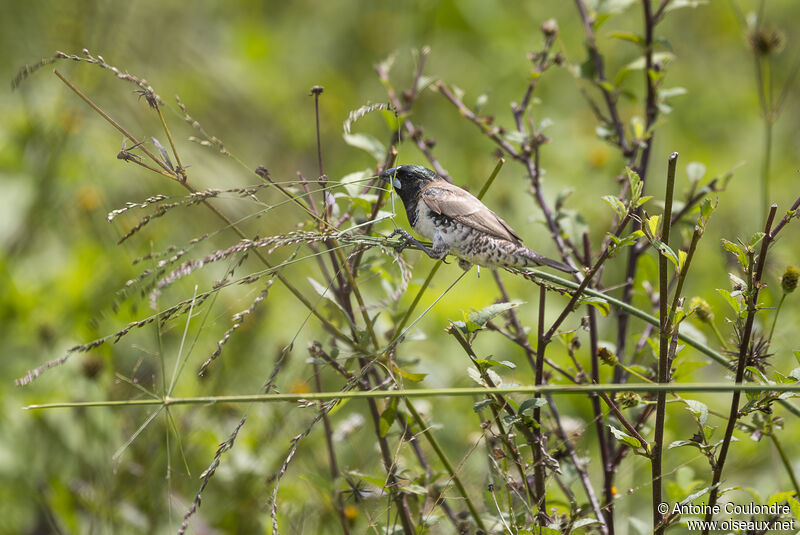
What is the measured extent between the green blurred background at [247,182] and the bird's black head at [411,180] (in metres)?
0.31

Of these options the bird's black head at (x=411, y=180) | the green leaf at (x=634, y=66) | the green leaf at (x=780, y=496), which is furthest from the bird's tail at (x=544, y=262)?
the green leaf at (x=634, y=66)

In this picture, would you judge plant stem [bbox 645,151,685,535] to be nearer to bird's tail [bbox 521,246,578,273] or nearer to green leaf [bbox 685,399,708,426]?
green leaf [bbox 685,399,708,426]

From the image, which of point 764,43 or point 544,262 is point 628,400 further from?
point 764,43

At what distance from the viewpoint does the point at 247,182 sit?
181 inches

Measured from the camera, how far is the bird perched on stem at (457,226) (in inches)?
64.5

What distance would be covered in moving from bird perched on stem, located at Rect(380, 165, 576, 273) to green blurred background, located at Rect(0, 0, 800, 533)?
27cm

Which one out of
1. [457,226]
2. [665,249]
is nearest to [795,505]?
[665,249]

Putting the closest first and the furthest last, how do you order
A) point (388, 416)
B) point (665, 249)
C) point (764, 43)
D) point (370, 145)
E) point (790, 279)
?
point (665, 249)
point (790, 279)
point (388, 416)
point (370, 145)
point (764, 43)

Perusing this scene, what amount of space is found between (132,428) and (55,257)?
161 centimetres

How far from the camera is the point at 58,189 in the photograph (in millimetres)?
3680

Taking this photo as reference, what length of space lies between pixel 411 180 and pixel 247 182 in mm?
2811

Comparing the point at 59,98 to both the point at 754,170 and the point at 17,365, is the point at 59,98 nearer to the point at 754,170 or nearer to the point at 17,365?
the point at 17,365

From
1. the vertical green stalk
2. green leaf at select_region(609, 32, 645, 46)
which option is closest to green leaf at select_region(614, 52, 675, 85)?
green leaf at select_region(609, 32, 645, 46)

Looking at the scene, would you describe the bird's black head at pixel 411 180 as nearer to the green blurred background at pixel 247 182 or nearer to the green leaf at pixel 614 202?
the green blurred background at pixel 247 182
